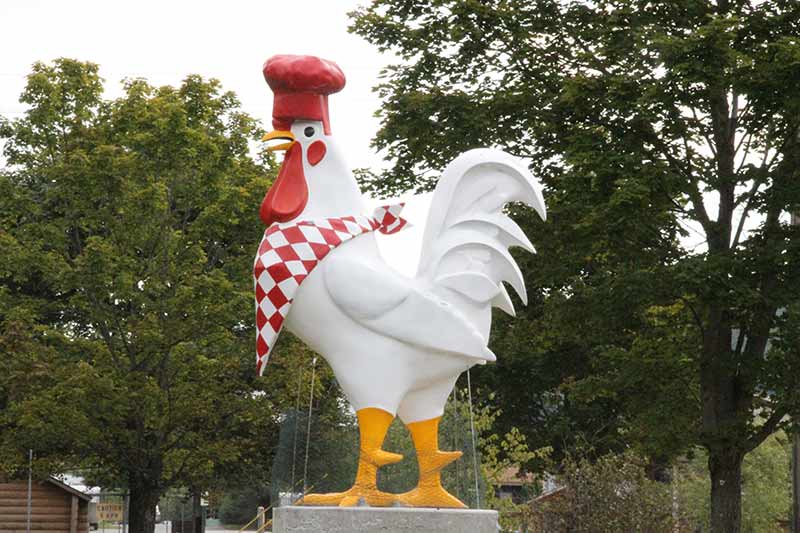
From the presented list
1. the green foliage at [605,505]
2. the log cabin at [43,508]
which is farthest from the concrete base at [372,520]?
the log cabin at [43,508]

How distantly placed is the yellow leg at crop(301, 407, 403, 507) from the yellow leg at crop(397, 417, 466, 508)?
0.31 meters

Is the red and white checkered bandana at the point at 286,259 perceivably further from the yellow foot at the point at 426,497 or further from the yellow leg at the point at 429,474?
the yellow foot at the point at 426,497

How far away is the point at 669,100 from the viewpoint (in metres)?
18.4

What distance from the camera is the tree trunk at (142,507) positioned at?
23625 mm

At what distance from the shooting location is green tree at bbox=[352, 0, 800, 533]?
18.4m

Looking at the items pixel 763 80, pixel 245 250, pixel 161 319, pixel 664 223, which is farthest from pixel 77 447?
pixel 763 80

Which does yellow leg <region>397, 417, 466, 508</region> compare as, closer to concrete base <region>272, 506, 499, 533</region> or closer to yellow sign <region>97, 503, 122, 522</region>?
concrete base <region>272, 506, 499, 533</region>

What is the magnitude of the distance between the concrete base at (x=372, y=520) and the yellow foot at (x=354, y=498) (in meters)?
0.16

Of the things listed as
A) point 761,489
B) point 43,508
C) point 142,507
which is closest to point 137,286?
point 142,507

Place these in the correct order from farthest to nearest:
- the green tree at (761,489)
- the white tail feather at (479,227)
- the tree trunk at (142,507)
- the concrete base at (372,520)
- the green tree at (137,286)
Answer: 1. the green tree at (761,489)
2. the tree trunk at (142,507)
3. the green tree at (137,286)
4. the white tail feather at (479,227)
5. the concrete base at (372,520)

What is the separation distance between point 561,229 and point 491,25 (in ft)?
11.9

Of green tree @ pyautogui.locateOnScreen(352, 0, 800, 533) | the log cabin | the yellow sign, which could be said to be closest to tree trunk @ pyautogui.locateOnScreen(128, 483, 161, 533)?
the log cabin

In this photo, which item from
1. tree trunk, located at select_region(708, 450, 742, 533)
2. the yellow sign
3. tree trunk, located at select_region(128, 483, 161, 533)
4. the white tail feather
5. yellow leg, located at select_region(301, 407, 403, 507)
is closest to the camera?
yellow leg, located at select_region(301, 407, 403, 507)

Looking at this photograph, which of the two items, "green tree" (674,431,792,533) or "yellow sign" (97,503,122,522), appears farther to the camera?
"yellow sign" (97,503,122,522)
